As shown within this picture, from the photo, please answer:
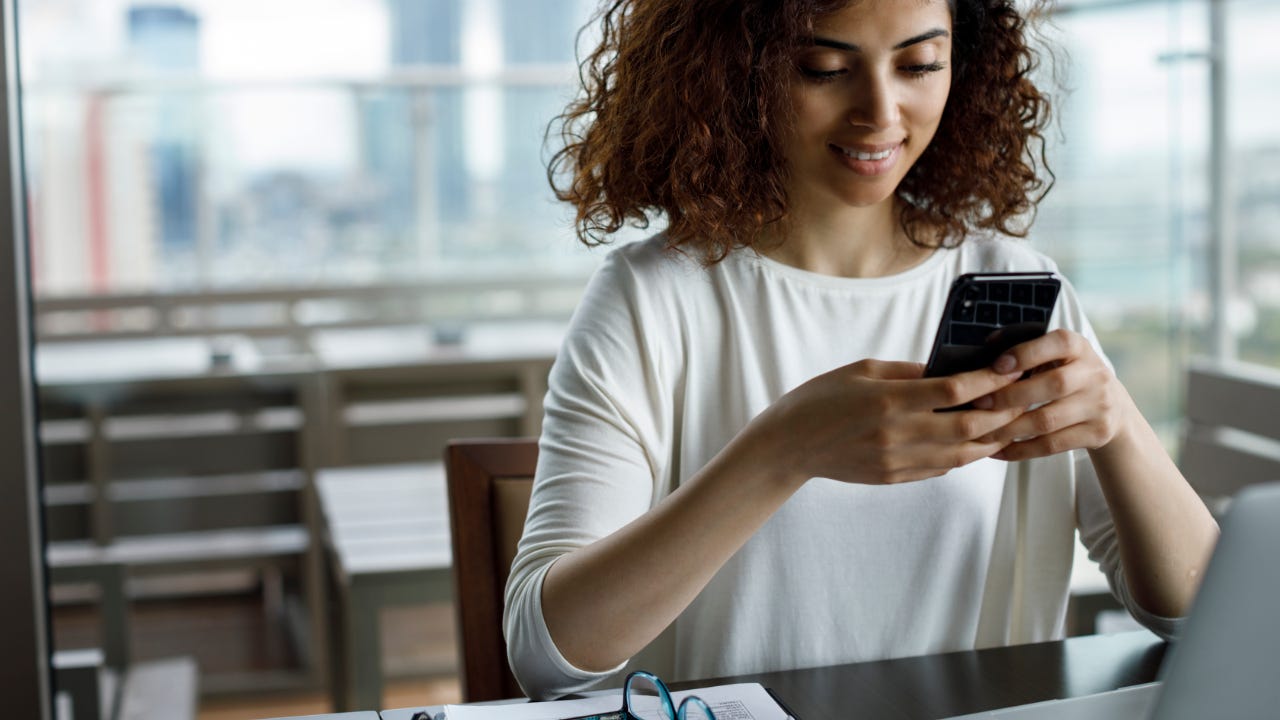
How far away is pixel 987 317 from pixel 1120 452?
24 centimetres

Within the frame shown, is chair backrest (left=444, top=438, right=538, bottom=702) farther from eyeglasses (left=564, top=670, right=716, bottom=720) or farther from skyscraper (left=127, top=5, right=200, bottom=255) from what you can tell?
skyscraper (left=127, top=5, right=200, bottom=255)

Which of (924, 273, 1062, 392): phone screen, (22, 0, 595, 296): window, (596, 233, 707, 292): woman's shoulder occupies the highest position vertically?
(22, 0, 595, 296): window

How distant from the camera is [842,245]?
3.89ft

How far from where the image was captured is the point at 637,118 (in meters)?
1.14

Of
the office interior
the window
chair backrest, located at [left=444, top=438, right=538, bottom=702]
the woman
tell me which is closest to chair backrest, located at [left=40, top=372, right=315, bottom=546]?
the office interior

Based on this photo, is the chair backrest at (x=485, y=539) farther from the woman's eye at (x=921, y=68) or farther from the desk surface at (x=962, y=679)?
the woman's eye at (x=921, y=68)

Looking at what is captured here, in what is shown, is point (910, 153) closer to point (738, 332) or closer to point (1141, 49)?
point (738, 332)

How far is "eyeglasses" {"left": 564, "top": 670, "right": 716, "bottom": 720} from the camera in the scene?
80 cm

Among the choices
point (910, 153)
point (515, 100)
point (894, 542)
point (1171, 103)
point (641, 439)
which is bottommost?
point (894, 542)

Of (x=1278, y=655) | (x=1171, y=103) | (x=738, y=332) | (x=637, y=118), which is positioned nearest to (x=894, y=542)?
(x=738, y=332)

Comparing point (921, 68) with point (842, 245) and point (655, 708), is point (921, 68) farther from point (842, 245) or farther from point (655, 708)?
point (655, 708)

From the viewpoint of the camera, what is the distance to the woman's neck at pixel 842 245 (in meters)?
1.17

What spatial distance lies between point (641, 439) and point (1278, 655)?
1.97ft

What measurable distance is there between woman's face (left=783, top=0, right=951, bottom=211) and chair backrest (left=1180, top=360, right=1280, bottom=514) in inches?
39.8
